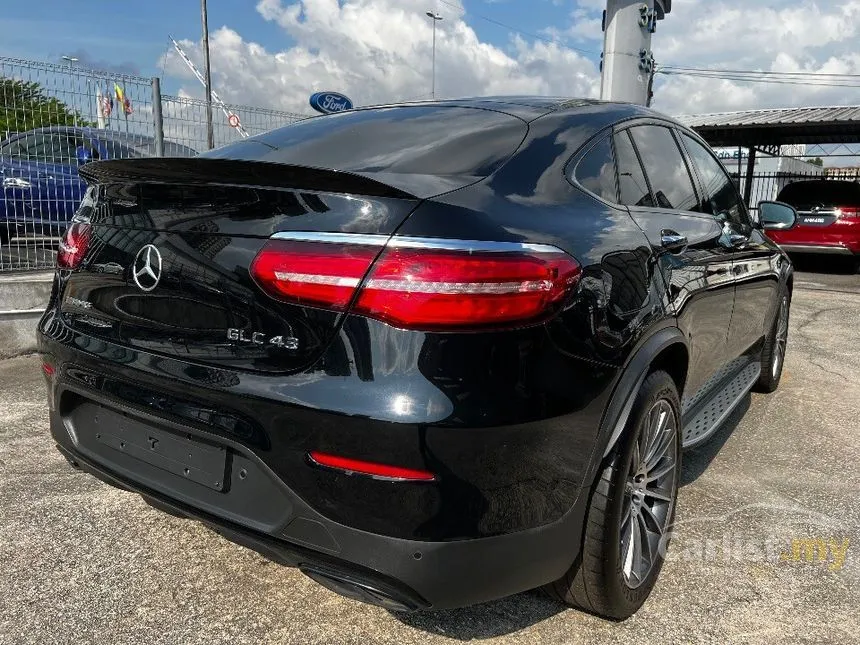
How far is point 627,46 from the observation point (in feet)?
27.1

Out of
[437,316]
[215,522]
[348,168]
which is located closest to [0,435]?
[215,522]

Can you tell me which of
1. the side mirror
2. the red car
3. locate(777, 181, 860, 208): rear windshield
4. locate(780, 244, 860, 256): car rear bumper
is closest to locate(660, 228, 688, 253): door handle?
the side mirror

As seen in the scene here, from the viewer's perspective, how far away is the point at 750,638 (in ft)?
6.90

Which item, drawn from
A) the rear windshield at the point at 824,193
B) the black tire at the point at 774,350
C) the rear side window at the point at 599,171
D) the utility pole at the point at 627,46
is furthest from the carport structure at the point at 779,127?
the rear side window at the point at 599,171

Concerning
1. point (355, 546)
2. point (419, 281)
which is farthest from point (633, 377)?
point (355, 546)

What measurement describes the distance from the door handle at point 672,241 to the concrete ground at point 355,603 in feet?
3.60

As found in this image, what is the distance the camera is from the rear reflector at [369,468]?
61.5 inches

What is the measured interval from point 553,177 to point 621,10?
7.16 meters

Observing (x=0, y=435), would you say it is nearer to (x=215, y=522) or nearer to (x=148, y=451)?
(x=148, y=451)

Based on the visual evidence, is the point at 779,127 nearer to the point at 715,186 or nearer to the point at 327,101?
the point at 327,101

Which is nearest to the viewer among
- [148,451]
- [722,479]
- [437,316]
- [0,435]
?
[437,316]

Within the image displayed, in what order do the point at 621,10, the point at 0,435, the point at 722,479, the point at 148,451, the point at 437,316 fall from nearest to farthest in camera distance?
the point at 437,316 < the point at 148,451 < the point at 722,479 < the point at 0,435 < the point at 621,10

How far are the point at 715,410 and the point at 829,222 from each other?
9.78 m

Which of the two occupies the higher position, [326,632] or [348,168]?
[348,168]
